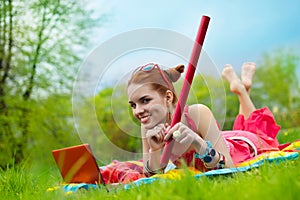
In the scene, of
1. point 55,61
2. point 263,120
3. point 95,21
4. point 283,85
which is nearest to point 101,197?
point 263,120

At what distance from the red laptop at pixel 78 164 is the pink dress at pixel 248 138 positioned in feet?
1.52

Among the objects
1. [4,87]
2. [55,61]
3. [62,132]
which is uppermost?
[55,61]

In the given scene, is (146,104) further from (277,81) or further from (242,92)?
(277,81)

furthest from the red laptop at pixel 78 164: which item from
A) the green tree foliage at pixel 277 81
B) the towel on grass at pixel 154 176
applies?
the green tree foliage at pixel 277 81

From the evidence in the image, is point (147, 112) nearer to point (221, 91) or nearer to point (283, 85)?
point (221, 91)

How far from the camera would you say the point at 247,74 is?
12.1 ft

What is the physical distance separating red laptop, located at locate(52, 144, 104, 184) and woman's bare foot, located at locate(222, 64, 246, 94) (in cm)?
182

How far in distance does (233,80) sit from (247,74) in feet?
0.65

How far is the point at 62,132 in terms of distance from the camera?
585 cm

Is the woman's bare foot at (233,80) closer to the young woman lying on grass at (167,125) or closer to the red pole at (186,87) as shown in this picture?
the young woman lying on grass at (167,125)

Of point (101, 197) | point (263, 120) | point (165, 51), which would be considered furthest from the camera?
point (263, 120)

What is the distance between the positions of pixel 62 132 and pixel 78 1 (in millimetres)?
2076

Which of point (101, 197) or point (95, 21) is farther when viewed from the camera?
point (95, 21)

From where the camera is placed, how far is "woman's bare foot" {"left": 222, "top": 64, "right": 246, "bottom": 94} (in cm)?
355
